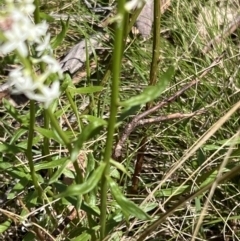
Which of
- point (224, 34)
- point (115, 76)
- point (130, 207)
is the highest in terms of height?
point (115, 76)

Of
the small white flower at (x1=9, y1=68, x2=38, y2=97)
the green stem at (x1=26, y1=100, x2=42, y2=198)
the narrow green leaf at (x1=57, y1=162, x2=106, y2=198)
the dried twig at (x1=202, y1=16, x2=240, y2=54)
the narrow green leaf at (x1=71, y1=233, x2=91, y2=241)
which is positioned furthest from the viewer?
the dried twig at (x1=202, y1=16, x2=240, y2=54)

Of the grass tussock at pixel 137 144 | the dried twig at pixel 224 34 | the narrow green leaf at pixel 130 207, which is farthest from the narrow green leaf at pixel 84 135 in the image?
the dried twig at pixel 224 34

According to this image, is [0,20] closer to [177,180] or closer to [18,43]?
[18,43]

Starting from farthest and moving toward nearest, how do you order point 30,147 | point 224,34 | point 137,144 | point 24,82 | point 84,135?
point 224,34 < point 137,144 < point 30,147 < point 84,135 < point 24,82

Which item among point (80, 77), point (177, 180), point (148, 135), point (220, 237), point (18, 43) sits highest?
point (18, 43)

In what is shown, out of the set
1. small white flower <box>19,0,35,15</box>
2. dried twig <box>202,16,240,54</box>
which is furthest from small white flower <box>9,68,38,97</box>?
dried twig <box>202,16,240,54</box>

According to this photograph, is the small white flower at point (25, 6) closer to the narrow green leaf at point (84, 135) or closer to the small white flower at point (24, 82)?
the small white flower at point (24, 82)

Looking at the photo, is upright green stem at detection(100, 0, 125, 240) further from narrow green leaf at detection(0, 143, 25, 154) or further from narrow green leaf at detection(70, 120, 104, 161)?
narrow green leaf at detection(0, 143, 25, 154)

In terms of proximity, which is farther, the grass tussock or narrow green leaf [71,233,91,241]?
narrow green leaf [71,233,91,241]

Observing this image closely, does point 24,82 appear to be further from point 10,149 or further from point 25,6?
point 10,149

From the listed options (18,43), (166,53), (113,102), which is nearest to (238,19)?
(166,53)

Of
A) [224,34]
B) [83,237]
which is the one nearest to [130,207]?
[83,237]
